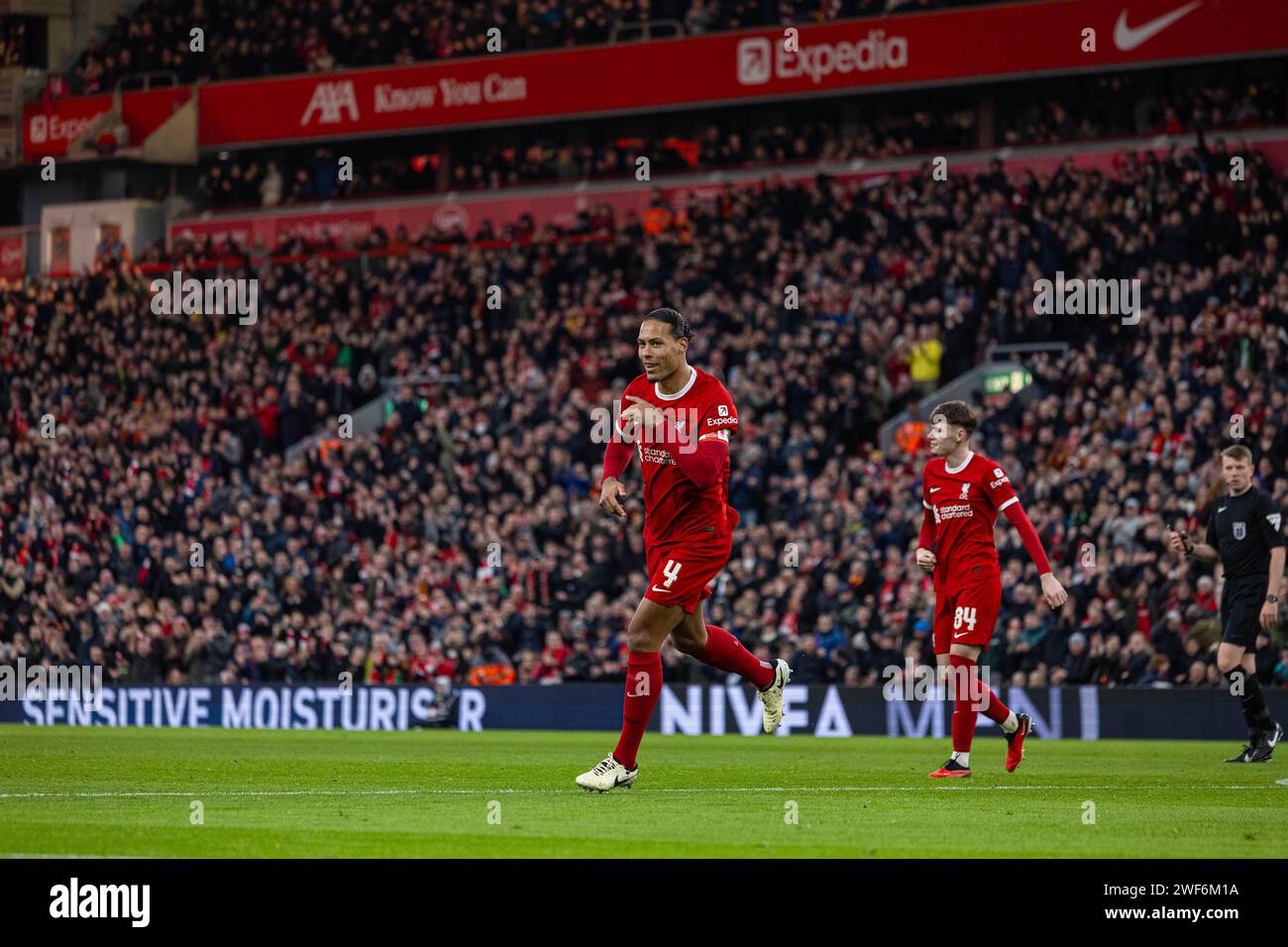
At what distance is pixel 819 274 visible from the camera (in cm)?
3394

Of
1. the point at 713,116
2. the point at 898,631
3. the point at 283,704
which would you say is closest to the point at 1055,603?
the point at 898,631

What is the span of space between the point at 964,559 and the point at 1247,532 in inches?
146

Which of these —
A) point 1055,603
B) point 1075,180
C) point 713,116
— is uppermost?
point 713,116

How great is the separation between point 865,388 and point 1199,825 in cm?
2055

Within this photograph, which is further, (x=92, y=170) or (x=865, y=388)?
(x=92, y=170)

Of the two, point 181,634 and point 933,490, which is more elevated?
point 933,490

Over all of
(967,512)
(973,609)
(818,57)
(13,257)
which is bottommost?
(973,609)

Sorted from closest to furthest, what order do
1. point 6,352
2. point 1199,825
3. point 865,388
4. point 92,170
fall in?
point 1199,825 → point 865,388 → point 6,352 → point 92,170

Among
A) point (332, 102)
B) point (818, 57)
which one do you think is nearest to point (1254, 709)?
point (818, 57)

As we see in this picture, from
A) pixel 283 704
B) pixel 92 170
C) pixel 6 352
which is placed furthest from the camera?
pixel 92 170

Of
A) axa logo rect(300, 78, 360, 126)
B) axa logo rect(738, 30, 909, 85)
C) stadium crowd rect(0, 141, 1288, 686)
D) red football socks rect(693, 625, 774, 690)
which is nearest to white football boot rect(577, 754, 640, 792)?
red football socks rect(693, 625, 774, 690)

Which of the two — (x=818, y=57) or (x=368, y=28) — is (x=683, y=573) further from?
(x=368, y=28)

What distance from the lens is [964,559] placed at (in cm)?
1498

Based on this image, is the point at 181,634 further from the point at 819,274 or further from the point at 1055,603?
the point at 1055,603
